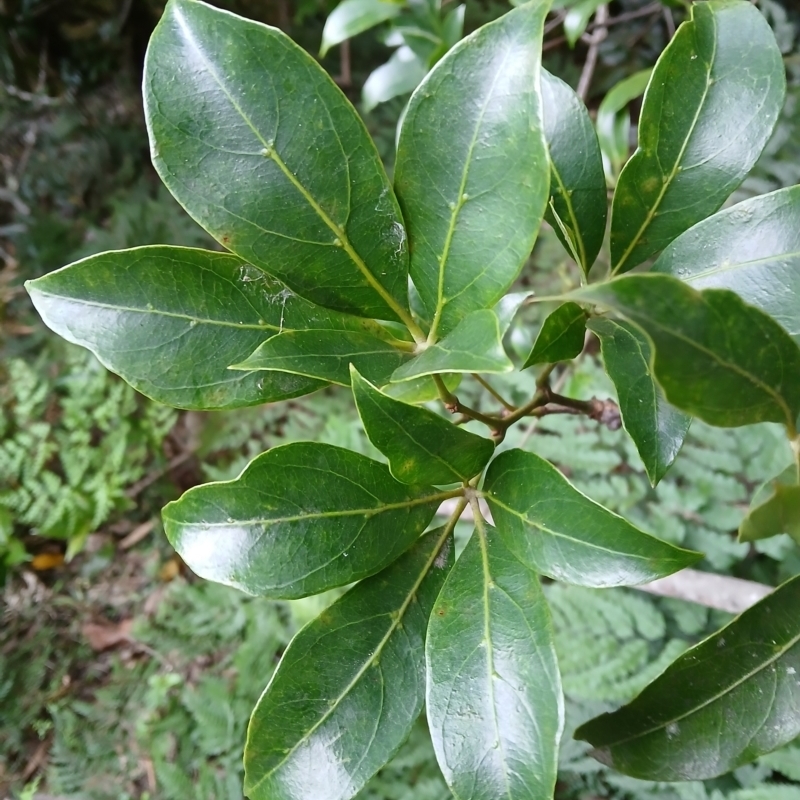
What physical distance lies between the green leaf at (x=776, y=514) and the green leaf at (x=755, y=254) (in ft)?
0.39

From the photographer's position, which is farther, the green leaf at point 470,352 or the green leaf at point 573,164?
the green leaf at point 573,164

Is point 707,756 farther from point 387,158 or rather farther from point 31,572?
point 31,572

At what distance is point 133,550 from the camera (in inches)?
77.6

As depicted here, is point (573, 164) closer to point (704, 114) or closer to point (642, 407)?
point (704, 114)

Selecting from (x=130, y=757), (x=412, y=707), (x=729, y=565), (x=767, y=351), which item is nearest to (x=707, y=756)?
(x=412, y=707)

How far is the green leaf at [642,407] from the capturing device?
0.47 meters

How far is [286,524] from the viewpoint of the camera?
0.46m

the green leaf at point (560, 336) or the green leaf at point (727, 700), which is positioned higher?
the green leaf at point (560, 336)

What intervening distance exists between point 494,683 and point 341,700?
0.12m

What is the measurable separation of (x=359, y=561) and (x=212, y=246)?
1764 millimetres

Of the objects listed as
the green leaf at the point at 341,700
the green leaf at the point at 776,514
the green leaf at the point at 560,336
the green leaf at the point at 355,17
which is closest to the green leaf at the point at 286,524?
the green leaf at the point at 341,700

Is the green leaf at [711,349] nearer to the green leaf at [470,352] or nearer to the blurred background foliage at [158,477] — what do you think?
the green leaf at [470,352]

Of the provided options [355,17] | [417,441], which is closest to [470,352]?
[417,441]

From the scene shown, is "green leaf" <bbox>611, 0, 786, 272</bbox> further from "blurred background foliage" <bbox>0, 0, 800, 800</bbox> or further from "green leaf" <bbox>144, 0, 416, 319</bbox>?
"blurred background foliage" <bbox>0, 0, 800, 800</bbox>
